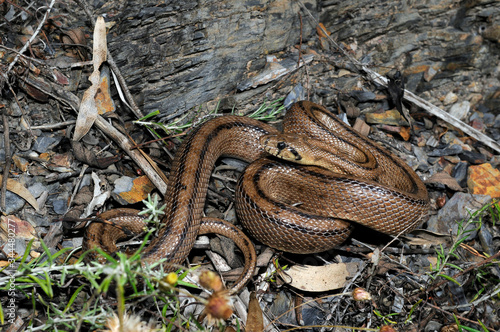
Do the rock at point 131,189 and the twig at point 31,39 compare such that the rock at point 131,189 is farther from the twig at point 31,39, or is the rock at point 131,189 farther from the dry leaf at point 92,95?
the twig at point 31,39

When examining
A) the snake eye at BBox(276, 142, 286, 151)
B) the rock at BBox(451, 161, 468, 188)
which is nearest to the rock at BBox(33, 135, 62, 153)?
the snake eye at BBox(276, 142, 286, 151)

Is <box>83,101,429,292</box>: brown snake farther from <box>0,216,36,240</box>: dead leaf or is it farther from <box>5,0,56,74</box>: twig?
<box>5,0,56,74</box>: twig

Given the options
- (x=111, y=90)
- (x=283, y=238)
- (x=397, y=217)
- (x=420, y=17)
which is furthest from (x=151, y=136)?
(x=420, y=17)

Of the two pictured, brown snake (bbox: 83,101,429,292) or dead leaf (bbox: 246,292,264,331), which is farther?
brown snake (bbox: 83,101,429,292)

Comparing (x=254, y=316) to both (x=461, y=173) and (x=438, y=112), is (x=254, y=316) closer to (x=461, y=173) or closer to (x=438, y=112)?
(x=461, y=173)

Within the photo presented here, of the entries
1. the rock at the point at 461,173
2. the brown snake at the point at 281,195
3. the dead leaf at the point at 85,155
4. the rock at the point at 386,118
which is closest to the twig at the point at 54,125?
the dead leaf at the point at 85,155

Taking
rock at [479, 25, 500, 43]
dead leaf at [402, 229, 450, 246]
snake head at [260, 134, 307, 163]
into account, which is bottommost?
dead leaf at [402, 229, 450, 246]

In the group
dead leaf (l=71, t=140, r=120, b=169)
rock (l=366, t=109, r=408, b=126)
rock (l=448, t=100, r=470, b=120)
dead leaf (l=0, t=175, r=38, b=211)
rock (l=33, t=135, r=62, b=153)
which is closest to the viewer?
dead leaf (l=0, t=175, r=38, b=211)
